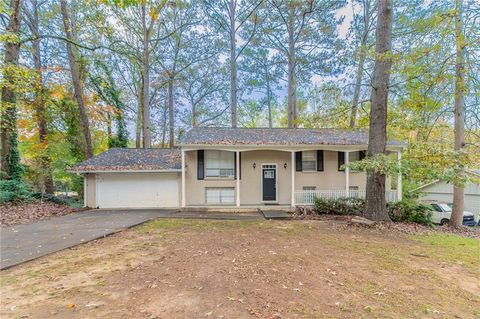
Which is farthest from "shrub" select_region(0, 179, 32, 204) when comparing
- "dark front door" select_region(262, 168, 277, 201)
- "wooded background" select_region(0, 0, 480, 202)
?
"dark front door" select_region(262, 168, 277, 201)

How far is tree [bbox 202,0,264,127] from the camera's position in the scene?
1795cm

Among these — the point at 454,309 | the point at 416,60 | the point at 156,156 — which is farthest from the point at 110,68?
the point at 454,309

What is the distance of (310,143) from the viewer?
11.2m

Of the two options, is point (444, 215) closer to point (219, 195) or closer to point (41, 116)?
point (219, 195)

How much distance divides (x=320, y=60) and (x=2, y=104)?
58.3ft

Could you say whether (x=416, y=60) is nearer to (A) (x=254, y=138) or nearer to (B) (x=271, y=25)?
(A) (x=254, y=138)

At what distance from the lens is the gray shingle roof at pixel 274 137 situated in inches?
443

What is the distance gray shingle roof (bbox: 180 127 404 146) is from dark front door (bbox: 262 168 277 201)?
60.2 inches

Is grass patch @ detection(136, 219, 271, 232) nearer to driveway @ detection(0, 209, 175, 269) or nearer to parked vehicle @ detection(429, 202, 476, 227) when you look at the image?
driveway @ detection(0, 209, 175, 269)

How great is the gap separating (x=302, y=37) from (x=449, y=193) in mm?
16433

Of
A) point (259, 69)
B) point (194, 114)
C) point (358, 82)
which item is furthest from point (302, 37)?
point (194, 114)

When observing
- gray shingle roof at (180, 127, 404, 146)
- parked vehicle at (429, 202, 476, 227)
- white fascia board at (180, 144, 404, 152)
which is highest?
gray shingle roof at (180, 127, 404, 146)

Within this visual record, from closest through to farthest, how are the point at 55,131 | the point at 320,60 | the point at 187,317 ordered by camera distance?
the point at 187,317, the point at 55,131, the point at 320,60

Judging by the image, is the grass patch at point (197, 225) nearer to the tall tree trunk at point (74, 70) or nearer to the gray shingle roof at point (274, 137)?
the gray shingle roof at point (274, 137)
